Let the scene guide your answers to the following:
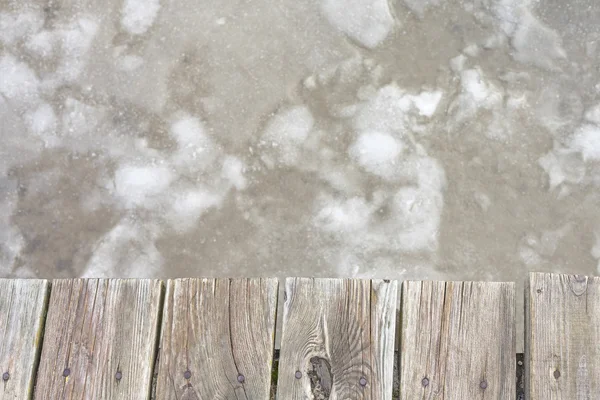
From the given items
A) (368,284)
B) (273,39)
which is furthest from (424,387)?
(273,39)

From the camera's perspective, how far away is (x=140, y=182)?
299 centimetres

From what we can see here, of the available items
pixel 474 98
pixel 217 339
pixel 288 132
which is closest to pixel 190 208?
pixel 288 132

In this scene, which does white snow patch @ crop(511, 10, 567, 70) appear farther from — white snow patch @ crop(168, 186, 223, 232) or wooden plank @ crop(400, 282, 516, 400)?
white snow patch @ crop(168, 186, 223, 232)

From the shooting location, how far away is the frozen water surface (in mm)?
2893

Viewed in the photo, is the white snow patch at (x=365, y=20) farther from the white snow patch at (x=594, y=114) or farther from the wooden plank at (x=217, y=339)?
the wooden plank at (x=217, y=339)

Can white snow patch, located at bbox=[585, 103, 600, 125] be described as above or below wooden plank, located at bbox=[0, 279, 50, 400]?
above

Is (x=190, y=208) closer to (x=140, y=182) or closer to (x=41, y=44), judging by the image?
(x=140, y=182)

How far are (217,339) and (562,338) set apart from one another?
3.61 feet

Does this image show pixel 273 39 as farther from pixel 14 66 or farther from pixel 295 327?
pixel 295 327

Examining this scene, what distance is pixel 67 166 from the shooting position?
3.03 metres

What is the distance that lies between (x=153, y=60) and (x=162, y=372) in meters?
1.82

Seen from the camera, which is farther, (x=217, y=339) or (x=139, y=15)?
(x=139, y=15)

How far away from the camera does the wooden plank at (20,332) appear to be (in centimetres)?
188

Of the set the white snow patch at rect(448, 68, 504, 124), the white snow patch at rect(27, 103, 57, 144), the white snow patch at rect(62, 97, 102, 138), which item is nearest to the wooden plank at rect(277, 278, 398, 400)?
the white snow patch at rect(448, 68, 504, 124)
